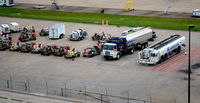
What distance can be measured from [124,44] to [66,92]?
64.3 feet

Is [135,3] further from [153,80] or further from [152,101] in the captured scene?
[152,101]

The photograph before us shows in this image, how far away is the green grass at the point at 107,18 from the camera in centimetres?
9025

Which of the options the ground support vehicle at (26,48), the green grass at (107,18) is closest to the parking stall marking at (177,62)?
the green grass at (107,18)

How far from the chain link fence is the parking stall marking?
43.5 ft

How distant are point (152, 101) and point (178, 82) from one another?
847cm

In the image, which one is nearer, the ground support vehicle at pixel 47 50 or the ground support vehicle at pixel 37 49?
the ground support vehicle at pixel 47 50

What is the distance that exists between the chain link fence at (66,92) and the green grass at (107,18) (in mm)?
41491

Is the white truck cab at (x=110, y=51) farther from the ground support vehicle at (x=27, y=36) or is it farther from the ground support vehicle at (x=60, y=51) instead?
the ground support vehicle at (x=27, y=36)

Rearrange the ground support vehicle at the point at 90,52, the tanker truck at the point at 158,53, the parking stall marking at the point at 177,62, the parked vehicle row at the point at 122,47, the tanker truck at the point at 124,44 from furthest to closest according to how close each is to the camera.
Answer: the ground support vehicle at the point at 90,52, the tanker truck at the point at 124,44, the parked vehicle row at the point at 122,47, the tanker truck at the point at 158,53, the parking stall marking at the point at 177,62

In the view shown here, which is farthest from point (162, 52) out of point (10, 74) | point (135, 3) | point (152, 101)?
point (135, 3)

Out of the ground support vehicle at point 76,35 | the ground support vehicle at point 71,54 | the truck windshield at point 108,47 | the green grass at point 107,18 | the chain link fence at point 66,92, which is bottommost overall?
the chain link fence at point 66,92

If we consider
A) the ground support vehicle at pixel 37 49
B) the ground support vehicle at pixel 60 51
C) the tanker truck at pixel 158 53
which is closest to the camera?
the tanker truck at pixel 158 53

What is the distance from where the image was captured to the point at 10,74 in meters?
59.8

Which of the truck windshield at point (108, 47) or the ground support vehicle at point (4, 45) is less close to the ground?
the truck windshield at point (108, 47)
